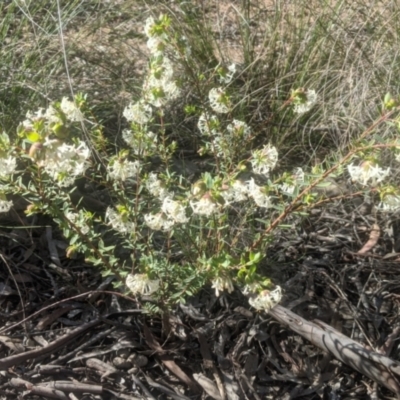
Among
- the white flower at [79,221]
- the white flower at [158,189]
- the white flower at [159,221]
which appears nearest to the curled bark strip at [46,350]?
the white flower at [79,221]

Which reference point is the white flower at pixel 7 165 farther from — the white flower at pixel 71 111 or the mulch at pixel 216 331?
the mulch at pixel 216 331

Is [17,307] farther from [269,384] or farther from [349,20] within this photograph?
[349,20]

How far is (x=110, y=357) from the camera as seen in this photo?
2521 millimetres

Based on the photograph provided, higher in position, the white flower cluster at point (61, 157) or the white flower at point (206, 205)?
the white flower cluster at point (61, 157)

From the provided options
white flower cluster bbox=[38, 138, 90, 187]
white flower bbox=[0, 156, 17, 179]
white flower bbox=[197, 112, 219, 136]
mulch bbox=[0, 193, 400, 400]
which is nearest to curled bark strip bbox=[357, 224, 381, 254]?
mulch bbox=[0, 193, 400, 400]

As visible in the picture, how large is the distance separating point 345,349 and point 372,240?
54 cm

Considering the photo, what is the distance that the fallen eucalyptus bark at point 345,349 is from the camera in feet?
7.66

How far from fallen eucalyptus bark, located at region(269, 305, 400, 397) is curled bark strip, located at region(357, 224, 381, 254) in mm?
378

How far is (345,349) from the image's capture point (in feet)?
7.85

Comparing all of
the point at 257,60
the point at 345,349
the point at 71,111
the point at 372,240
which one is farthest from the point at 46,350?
the point at 257,60

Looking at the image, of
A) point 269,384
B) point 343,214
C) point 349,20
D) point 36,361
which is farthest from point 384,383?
point 349,20

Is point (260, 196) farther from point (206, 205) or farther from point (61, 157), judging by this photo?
point (61, 157)

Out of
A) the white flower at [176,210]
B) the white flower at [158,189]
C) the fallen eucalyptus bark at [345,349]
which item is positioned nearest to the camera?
the white flower at [176,210]

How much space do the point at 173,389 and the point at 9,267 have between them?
2.40 feet
